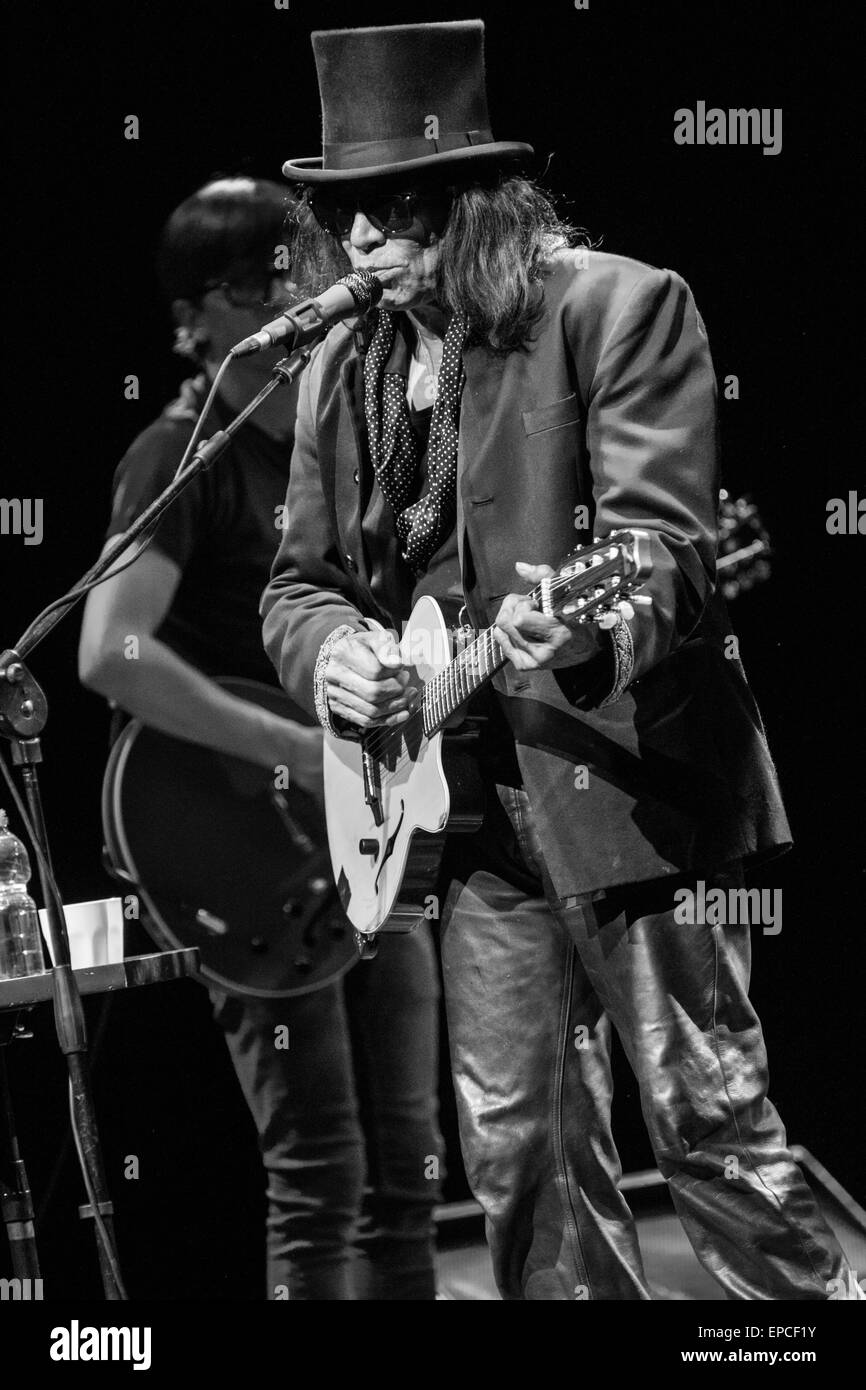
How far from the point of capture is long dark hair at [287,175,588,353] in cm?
249

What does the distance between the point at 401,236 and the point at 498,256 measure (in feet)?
0.66

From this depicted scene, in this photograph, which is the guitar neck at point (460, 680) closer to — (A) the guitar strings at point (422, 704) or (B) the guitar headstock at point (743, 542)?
(A) the guitar strings at point (422, 704)

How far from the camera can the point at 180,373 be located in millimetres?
3369

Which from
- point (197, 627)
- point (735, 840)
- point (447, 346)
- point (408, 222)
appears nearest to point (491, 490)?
point (447, 346)

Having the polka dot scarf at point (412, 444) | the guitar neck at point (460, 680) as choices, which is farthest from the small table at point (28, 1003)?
the polka dot scarf at point (412, 444)

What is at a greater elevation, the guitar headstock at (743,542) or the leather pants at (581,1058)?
the guitar headstock at (743,542)

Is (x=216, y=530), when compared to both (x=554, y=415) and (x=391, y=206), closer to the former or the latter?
(x=391, y=206)

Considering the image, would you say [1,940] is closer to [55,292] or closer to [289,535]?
[289,535]

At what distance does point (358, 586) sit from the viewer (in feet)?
9.32

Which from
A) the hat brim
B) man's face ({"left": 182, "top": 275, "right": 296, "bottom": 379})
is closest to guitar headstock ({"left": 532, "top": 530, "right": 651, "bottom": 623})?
the hat brim

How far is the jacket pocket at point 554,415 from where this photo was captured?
7.99ft

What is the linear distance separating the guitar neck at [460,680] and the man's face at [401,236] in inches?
24.1

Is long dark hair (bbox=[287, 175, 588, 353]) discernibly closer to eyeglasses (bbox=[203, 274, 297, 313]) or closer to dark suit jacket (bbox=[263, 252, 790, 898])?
dark suit jacket (bbox=[263, 252, 790, 898])

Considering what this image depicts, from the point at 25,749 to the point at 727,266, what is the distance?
1.64m
